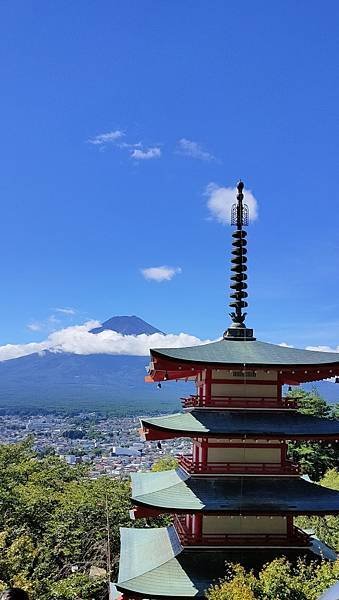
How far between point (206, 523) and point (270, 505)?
5.62 feet

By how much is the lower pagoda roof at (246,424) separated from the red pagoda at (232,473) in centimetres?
2

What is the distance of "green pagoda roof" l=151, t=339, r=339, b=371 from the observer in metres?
13.9

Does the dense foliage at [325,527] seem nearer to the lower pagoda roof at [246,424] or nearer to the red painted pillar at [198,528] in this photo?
the red painted pillar at [198,528]

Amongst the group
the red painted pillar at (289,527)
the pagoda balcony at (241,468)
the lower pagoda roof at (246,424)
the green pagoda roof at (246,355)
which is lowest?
the red painted pillar at (289,527)

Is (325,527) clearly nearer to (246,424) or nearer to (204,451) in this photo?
(204,451)

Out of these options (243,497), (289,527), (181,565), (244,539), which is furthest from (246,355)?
(181,565)

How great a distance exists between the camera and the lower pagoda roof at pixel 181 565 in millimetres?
12820

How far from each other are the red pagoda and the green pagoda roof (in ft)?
0.09

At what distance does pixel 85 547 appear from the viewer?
88.4 ft

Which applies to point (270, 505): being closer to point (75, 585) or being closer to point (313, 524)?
point (75, 585)

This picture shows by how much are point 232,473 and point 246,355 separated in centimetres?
291

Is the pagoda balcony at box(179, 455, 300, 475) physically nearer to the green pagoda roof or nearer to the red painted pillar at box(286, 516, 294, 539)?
the red painted pillar at box(286, 516, 294, 539)

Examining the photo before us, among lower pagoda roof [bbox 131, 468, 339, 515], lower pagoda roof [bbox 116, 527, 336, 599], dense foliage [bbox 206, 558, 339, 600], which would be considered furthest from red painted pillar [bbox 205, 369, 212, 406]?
dense foliage [bbox 206, 558, 339, 600]

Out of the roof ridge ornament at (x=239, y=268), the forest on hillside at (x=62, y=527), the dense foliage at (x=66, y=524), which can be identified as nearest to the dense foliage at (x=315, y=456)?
the forest on hillside at (x=62, y=527)
